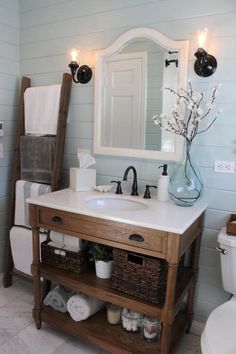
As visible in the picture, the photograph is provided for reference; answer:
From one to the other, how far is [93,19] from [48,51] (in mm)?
467

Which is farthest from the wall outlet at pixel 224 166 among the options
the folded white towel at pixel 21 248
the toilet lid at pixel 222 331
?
the folded white towel at pixel 21 248

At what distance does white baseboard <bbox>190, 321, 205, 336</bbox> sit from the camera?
196cm

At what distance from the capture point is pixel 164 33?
6.08 ft

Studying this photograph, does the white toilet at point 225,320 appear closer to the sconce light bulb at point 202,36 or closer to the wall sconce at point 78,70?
the sconce light bulb at point 202,36

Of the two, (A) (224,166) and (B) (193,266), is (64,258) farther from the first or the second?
(A) (224,166)

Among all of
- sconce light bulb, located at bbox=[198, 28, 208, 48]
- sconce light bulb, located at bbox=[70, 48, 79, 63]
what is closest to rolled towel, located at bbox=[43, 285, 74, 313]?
sconce light bulb, located at bbox=[70, 48, 79, 63]

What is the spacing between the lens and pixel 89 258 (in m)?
1.89

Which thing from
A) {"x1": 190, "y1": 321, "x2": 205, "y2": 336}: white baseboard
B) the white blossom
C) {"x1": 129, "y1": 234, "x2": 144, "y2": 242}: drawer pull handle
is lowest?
Answer: {"x1": 190, "y1": 321, "x2": 205, "y2": 336}: white baseboard

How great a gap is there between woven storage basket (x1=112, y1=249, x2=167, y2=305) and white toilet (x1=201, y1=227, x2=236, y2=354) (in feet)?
0.93

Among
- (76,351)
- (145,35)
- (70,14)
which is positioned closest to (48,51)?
(70,14)

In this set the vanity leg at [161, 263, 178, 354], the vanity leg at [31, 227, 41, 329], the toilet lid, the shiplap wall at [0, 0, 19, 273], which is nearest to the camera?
the toilet lid

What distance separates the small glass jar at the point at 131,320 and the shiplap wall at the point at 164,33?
0.46m

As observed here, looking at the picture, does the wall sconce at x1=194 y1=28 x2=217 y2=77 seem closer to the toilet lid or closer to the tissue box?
the tissue box

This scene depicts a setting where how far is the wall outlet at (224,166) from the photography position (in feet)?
5.74
